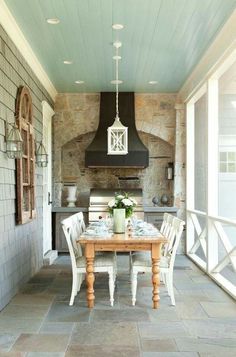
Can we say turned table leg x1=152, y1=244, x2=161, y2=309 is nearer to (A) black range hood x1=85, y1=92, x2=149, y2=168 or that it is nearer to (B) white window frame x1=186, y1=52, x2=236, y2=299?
(B) white window frame x1=186, y1=52, x2=236, y2=299

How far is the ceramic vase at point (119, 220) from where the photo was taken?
4.70 meters

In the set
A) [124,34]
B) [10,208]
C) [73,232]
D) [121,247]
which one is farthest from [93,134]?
[121,247]

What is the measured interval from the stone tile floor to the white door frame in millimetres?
1749

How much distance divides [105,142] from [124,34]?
3111mm

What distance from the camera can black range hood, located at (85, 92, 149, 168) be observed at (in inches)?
303

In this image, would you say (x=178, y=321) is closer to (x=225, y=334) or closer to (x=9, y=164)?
(x=225, y=334)

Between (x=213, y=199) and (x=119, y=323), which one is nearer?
(x=119, y=323)

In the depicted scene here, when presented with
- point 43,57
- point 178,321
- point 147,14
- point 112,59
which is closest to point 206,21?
point 147,14

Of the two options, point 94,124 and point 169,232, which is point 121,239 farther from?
point 94,124

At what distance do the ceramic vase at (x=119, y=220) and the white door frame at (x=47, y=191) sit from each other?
93.8 inches

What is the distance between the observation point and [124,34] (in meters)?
4.87

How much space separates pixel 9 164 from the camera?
452 centimetres

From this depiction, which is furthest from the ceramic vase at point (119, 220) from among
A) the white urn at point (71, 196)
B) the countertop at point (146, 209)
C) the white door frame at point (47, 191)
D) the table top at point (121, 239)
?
the white urn at point (71, 196)

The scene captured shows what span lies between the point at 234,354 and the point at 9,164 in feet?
9.84
